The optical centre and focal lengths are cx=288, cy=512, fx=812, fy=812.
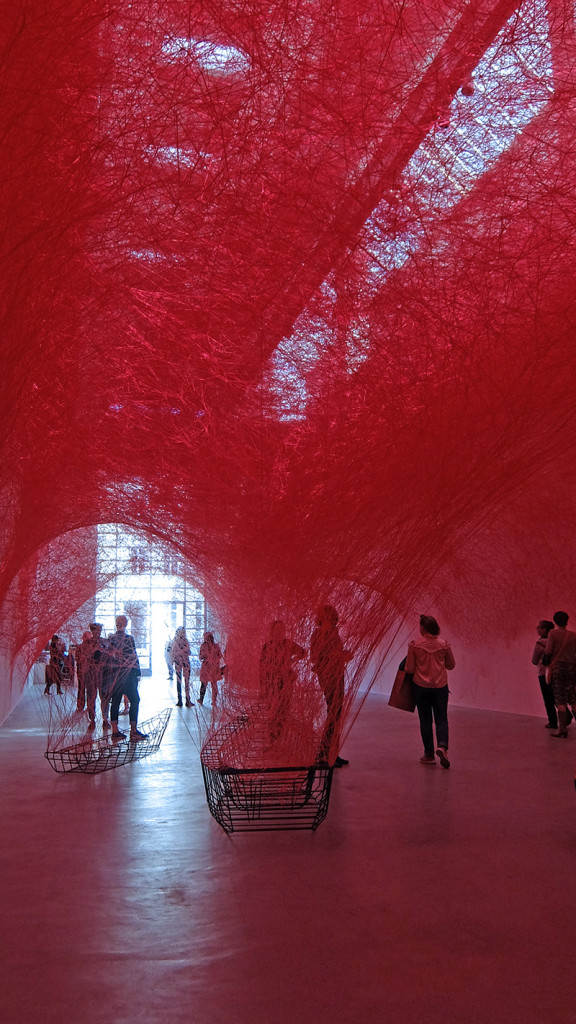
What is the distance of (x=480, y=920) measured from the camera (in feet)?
11.2

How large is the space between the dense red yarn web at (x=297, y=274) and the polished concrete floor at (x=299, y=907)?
107 centimetres

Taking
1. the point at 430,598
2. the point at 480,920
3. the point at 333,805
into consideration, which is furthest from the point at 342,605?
the point at 430,598

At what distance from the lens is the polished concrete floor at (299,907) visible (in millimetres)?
2762

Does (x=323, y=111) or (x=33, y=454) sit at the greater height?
(x=323, y=111)

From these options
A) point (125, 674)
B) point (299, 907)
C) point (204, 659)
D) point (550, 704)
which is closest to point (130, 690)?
point (125, 674)

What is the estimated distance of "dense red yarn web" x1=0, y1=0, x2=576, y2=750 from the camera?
9.90 ft

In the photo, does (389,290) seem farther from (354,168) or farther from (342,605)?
(342,605)

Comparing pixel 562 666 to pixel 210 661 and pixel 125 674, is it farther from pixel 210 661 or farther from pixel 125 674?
pixel 125 674

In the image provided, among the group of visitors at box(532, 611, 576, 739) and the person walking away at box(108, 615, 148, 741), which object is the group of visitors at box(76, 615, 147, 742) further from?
the group of visitors at box(532, 611, 576, 739)

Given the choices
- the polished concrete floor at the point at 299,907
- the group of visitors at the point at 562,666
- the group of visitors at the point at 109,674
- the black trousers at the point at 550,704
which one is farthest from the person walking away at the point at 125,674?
the black trousers at the point at 550,704

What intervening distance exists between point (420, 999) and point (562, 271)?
130 inches

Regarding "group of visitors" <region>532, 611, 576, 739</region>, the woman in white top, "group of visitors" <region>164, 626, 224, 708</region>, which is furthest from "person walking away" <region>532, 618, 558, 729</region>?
"group of visitors" <region>164, 626, 224, 708</region>

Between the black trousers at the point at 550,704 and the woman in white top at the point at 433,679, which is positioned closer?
the woman in white top at the point at 433,679

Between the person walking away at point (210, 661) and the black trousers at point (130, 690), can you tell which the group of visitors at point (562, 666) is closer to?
the person walking away at point (210, 661)
